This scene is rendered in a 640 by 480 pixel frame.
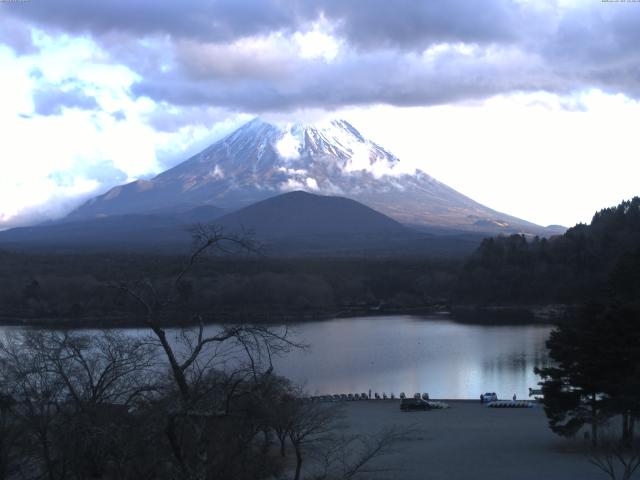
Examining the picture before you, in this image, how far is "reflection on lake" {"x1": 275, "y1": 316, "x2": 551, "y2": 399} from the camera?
21.5 metres

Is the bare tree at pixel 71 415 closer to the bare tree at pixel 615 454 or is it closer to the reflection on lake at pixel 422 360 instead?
the bare tree at pixel 615 454

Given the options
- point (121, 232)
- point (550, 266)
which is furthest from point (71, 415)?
point (121, 232)

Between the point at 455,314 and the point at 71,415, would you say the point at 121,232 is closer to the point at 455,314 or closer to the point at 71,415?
the point at 455,314

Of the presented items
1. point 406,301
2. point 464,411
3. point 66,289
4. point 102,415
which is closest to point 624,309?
point 464,411

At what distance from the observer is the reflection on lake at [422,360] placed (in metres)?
21.5

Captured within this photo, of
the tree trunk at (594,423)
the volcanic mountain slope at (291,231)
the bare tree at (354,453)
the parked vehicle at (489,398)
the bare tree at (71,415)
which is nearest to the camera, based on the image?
the bare tree at (71,415)

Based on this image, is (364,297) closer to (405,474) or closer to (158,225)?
(405,474)

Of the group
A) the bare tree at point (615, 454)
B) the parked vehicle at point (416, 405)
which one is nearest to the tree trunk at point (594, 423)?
the bare tree at point (615, 454)

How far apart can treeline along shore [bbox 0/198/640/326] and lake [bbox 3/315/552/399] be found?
6.12 meters

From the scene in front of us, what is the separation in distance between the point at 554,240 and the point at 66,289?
27267 millimetres

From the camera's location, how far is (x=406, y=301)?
49688 mm

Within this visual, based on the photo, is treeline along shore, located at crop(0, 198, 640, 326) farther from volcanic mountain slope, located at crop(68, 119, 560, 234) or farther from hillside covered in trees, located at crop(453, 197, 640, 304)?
volcanic mountain slope, located at crop(68, 119, 560, 234)

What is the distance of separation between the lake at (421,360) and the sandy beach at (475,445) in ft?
8.70

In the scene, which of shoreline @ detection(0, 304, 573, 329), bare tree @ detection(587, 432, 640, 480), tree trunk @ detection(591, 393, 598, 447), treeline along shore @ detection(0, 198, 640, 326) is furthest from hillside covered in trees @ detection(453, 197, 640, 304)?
bare tree @ detection(587, 432, 640, 480)
